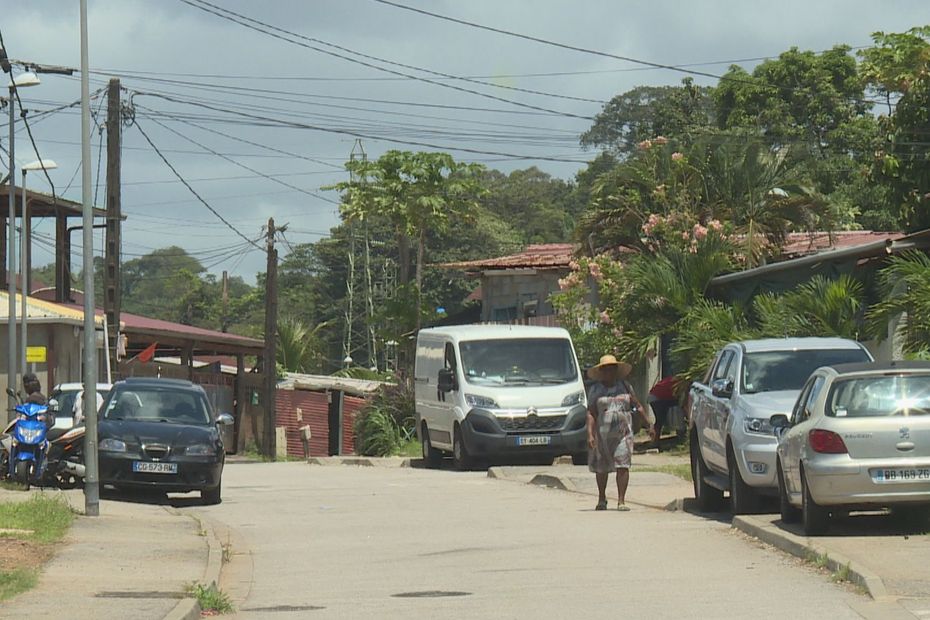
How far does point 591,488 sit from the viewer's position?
2261 cm

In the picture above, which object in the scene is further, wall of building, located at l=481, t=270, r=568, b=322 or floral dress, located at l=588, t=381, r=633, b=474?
wall of building, located at l=481, t=270, r=568, b=322

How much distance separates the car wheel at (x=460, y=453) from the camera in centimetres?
2767

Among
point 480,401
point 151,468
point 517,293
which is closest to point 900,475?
point 151,468

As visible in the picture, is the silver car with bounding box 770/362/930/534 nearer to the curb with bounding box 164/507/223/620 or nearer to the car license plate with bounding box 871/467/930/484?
the car license plate with bounding box 871/467/930/484

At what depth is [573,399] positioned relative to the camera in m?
27.6

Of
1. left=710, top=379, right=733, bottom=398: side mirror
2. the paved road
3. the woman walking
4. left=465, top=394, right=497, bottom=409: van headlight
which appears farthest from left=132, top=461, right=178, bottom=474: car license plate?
left=710, top=379, right=733, bottom=398: side mirror

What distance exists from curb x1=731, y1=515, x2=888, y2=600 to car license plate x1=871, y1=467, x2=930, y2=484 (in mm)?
812

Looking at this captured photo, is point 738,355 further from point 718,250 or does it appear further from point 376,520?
point 718,250

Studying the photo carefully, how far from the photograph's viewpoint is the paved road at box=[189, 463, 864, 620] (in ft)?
34.7

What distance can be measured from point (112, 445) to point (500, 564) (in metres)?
9.54

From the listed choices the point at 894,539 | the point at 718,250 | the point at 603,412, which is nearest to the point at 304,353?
the point at 718,250

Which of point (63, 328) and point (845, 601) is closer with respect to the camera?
point (845, 601)

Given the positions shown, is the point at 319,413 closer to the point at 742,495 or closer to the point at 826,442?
the point at 742,495

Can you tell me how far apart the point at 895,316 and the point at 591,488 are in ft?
16.9
